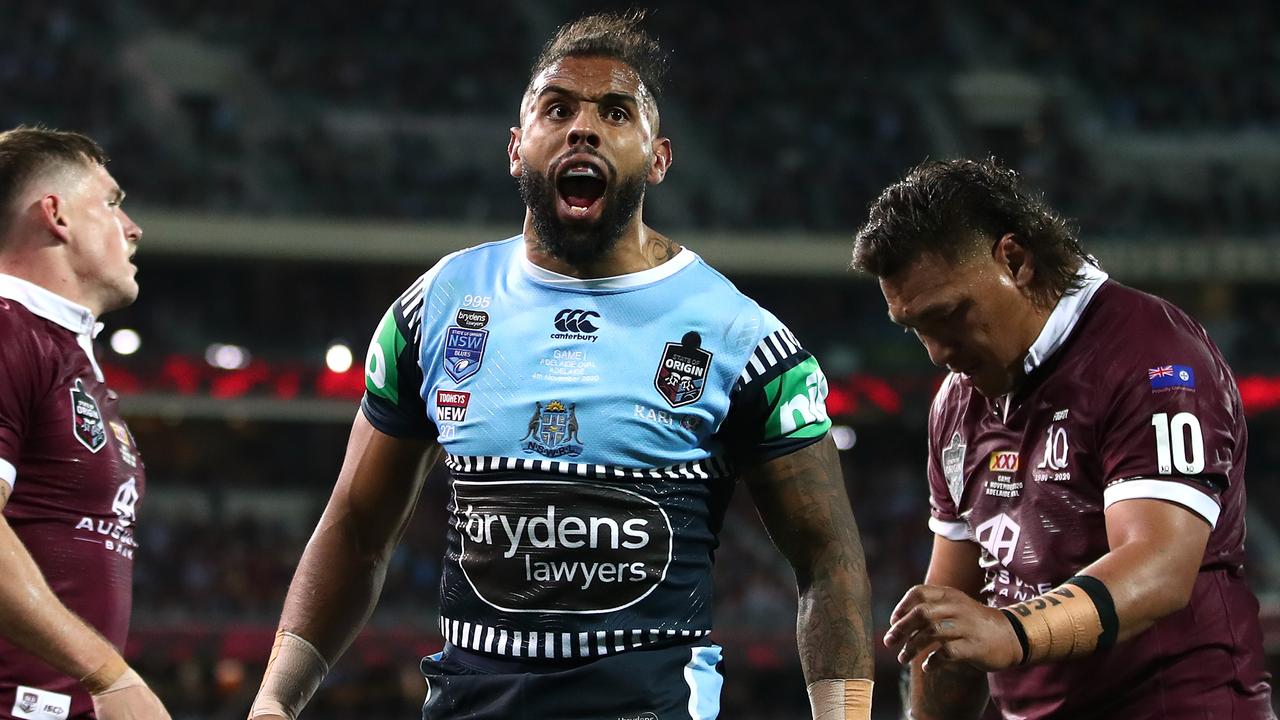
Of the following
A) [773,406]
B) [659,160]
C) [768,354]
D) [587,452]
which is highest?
[659,160]

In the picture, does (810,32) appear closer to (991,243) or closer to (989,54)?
(989,54)

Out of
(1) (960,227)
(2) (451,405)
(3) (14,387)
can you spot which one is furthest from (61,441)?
(1) (960,227)

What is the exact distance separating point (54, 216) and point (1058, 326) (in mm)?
2786

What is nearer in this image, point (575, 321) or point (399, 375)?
point (575, 321)

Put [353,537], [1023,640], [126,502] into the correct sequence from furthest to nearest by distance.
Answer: [126,502] < [353,537] < [1023,640]

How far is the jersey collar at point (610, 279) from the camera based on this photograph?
3.15 metres

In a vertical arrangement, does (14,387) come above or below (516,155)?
below

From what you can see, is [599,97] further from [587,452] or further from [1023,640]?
[1023,640]

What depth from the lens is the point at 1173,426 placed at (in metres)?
3.09

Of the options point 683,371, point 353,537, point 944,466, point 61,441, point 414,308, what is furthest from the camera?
point 944,466

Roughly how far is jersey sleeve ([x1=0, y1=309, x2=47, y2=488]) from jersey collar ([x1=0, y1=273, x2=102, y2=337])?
18 cm

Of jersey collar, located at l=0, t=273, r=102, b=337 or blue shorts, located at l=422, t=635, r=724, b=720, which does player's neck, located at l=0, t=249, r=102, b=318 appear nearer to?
jersey collar, located at l=0, t=273, r=102, b=337

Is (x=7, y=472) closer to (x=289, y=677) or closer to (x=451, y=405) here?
(x=289, y=677)

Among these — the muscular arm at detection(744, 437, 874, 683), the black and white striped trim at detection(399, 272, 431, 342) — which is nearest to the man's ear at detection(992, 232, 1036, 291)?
the muscular arm at detection(744, 437, 874, 683)
